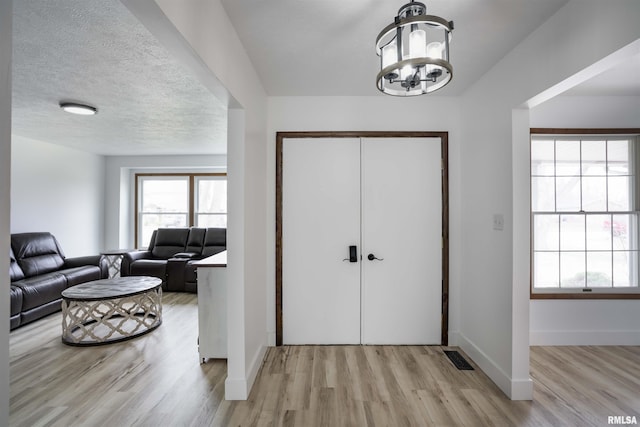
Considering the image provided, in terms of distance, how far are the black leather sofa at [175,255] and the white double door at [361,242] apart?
2.96 m

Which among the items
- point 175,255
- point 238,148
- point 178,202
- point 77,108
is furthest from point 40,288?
point 238,148

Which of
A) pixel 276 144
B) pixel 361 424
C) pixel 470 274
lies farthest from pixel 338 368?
pixel 276 144

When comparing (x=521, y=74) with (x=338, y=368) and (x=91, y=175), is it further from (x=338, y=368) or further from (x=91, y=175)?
(x=91, y=175)

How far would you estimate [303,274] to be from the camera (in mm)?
3143

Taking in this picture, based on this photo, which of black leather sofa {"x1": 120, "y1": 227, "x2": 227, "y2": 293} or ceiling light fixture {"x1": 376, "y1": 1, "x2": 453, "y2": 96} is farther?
black leather sofa {"x1": 120, "y1": 227, "x2": 227, "y2": 293}

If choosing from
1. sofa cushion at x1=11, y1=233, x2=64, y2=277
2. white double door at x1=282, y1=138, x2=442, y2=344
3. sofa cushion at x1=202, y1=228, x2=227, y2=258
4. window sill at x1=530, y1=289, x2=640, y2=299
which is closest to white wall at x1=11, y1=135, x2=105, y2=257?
sofa cushion at x1=11, y1=233, x2=64, y2=277

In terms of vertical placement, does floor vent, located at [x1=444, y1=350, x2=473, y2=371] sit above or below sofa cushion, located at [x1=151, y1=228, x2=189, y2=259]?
below

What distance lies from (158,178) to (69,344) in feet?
14.0

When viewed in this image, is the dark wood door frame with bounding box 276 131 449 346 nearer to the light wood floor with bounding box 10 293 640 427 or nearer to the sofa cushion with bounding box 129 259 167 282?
the light wood floor with bounding box 10 293 640 427

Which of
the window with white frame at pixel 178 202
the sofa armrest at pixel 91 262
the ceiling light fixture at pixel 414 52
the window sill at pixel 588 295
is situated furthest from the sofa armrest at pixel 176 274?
the window sill at pixel 588 295

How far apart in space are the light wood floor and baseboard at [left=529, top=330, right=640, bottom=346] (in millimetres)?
84

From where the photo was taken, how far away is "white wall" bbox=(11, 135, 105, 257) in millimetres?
4743

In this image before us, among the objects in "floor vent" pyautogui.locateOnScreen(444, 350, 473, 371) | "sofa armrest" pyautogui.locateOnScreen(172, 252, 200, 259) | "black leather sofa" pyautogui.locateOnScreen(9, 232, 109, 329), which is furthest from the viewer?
"sofa armrest" pyautogui.locateOnScreen(172, 252, 200, 259)

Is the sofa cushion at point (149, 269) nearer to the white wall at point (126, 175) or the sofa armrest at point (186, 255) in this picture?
the sofa armrest at point (186, 255)
